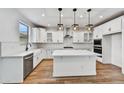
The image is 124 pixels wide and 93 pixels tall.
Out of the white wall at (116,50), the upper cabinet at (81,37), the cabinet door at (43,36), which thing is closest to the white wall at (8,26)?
the cabinet door at (43,36)

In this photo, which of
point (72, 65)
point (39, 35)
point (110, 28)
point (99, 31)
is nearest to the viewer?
point (72, 65)

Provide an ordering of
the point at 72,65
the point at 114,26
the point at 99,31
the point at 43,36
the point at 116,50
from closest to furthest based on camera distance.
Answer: the point at 72,65
the point at 114,26
the point at 116,50
the point at 99,31
the point at 43,36

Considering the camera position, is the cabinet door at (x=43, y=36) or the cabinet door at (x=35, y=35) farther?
the cabinet door at (x=43, y=36)

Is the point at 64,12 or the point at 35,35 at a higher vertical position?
the point at 64,12

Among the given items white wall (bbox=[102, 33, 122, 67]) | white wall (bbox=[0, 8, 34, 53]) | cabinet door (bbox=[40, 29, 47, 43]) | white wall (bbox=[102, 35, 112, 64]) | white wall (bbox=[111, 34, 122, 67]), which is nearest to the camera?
white wall (bbox=[0, 8, 34, 53])

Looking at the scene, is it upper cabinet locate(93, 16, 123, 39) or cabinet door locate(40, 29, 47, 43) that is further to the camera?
cabinet door locate(40, 29, 47, 43)

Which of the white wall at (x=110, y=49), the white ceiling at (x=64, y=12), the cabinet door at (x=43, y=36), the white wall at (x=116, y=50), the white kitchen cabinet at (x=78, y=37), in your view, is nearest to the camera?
the white ceiling at (x=64, y=12)

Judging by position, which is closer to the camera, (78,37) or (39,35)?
(39,35)

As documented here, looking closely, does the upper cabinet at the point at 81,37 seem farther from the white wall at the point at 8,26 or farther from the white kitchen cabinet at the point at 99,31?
the white wall at the point at 8,26

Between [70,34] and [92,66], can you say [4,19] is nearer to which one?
[92,66]

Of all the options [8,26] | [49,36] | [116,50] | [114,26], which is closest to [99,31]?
[116,50]

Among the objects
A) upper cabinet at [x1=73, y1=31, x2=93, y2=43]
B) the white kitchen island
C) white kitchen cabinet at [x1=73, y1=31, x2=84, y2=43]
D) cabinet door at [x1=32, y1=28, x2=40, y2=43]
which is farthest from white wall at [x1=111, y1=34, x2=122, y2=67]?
cabinet door at [x1=32, y1=28, x2=40, y2=43]

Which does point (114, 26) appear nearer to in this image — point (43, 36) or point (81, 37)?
point (81, 37)

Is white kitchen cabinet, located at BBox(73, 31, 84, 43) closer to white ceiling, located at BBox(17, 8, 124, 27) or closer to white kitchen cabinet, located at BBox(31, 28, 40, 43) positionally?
white kitchen cabinet, located at BBox(31, 28, 40, 43)
